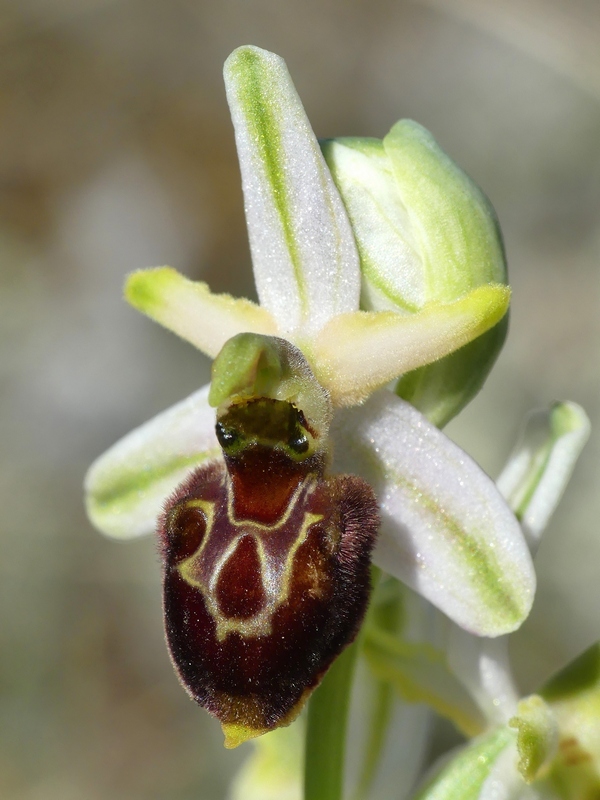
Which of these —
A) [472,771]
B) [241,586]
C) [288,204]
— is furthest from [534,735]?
[288,204]

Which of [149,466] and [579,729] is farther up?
[579,729]

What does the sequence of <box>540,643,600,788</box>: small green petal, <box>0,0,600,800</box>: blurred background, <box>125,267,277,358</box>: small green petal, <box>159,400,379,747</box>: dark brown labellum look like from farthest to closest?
<box>0,0,600,800</box>: blurred background < <box>540,643,600,788</box>: small green petal < <box>125,267,277,358</box>: small green petal < <box>159,400,379,747</box>: dark brown labellum

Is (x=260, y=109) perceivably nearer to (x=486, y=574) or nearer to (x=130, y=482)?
(x=130, y=482)

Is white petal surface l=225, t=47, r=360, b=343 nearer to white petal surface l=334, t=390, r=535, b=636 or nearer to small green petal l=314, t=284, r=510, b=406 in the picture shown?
small green petal l=314, t=284, r=510, b=406

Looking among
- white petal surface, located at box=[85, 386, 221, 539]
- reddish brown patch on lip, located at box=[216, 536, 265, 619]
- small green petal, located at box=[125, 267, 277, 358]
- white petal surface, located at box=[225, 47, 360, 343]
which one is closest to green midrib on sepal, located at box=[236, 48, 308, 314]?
white petal surface, located at box=[225, 47, 360, 343]

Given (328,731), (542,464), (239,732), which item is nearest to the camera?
(239,732)

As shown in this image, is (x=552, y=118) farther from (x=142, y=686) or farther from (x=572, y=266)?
(x=142, y=686)
